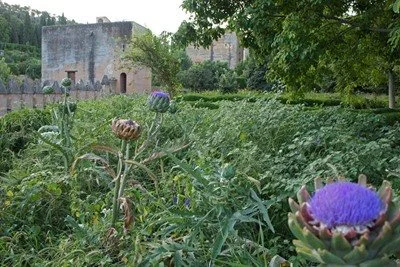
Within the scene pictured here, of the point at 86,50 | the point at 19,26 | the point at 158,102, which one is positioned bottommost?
the point at 158,102

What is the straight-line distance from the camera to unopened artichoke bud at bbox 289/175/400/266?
967mm

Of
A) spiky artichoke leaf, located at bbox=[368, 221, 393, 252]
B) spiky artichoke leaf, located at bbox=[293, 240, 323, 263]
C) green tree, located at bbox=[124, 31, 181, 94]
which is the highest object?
green tree, located at bbox=[124, 31, 181, 94]

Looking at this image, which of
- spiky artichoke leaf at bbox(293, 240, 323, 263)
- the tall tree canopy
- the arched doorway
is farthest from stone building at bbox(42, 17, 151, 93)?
spiky artichoke leaf at bbox(293, 240, 323, 263)

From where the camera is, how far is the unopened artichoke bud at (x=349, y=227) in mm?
967

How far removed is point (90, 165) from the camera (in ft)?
10.2

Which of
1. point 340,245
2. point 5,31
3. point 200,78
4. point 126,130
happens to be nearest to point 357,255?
point 340,245

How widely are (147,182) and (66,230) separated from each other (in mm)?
782

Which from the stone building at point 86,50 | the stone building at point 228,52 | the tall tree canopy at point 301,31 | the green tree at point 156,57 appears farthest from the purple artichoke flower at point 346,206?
the stone building at point 228,52

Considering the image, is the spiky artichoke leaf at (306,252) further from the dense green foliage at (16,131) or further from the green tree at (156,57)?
the green tree at (156,57)

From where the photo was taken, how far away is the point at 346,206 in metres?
0.96

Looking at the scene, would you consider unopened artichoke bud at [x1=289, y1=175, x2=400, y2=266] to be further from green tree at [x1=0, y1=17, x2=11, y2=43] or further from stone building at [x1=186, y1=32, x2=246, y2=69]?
green tree at [x1=0, y1=17, x2=11, y2=43]

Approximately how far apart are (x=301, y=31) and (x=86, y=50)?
66.6ft

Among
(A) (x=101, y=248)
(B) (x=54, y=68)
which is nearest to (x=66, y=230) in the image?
(A) (x=101, y=248)

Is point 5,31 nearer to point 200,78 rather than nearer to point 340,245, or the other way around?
point 200,78
